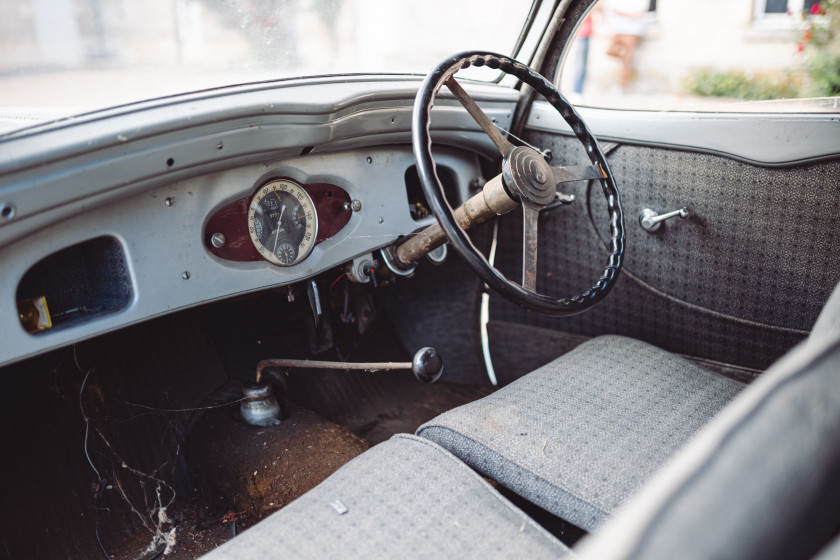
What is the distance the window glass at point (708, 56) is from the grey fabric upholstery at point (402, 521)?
3.77ft

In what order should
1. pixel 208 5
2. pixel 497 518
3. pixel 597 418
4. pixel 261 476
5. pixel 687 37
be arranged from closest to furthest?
pixel 497 518, pixel 597 418, pixel 208 5, pixel 261 476, pixel 687 37

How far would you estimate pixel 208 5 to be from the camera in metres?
1.40

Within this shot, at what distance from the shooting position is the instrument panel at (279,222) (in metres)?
Result: 1.38

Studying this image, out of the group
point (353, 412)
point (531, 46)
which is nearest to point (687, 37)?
point (531, 46)

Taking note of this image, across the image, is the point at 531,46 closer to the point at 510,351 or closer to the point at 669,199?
the point at 669,199

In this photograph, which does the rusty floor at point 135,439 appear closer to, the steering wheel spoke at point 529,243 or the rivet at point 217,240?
the rivet at point 217,240

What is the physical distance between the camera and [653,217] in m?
1.71

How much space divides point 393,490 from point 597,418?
42 cm

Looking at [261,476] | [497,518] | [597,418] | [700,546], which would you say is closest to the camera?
[700,546]

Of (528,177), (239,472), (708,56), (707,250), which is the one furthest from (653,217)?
(708,56)

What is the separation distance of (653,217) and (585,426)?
723 millimetres

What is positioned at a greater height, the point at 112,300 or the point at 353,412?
the point at 112,300

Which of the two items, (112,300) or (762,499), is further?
(112,300)

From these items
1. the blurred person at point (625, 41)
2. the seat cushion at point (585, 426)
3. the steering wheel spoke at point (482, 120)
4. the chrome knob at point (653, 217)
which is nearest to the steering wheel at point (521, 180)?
the steering wheel spoke at point (482, 120)
